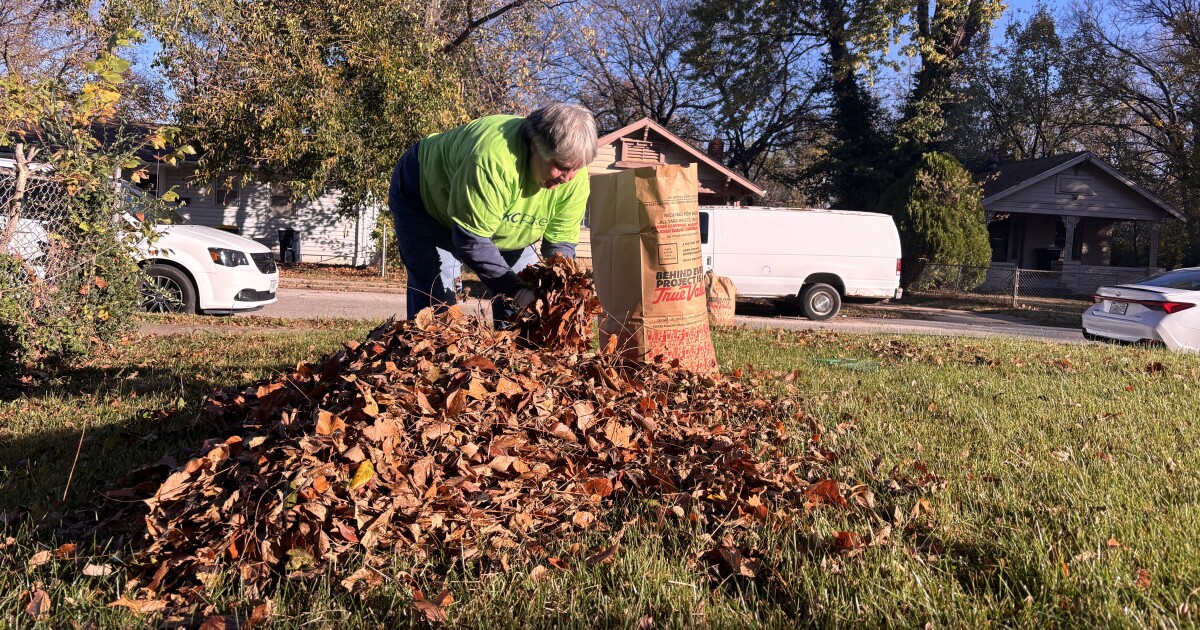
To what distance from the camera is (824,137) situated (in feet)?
105

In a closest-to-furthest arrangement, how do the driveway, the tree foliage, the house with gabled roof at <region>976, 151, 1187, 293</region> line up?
1. the tree foliage
2. the driveway
3. the house with gabled roof at <region>976, 151, 1187, 293</region>

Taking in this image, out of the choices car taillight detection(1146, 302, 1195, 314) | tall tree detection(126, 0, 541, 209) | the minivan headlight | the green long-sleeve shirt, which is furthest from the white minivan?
car taillight detection(1146, 302, 1195, 314)

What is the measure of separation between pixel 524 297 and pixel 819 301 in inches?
483

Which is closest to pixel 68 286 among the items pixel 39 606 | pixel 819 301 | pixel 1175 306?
pixel 39 606

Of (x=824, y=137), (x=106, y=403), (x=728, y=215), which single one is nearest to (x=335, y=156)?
→ (x=728, y=215)

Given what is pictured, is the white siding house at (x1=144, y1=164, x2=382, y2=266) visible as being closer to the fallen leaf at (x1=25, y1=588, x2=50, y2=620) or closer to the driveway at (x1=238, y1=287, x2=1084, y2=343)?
the driveway at (x1=238, y1=287, x2=1084, y2=343)

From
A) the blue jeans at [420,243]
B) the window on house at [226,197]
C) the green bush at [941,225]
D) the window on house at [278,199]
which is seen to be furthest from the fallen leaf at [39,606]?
the window on house at [226,197]

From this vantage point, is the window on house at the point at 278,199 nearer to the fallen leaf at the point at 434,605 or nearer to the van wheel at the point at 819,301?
the van wheel at the point at 819,301

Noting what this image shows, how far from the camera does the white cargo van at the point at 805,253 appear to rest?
14.5m

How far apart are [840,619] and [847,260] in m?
13.6

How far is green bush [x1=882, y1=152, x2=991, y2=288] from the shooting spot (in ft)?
71.5

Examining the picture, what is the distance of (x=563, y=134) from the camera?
354 cm

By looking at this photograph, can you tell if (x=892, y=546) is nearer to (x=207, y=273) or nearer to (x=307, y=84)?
(x=207, y=273)

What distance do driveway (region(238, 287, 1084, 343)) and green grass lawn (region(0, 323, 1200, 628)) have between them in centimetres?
631
